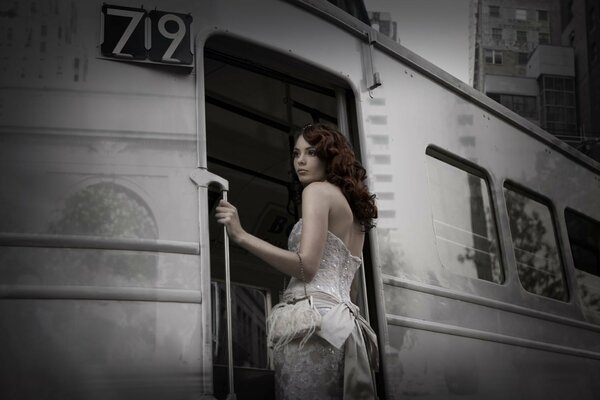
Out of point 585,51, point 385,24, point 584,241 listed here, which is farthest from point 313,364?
point 585,51

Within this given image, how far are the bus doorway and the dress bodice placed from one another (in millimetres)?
718

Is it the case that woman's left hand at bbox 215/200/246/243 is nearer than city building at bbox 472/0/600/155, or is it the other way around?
woman's left hand at bbox 215/200/246/243

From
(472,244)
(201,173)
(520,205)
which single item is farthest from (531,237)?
(201,173)

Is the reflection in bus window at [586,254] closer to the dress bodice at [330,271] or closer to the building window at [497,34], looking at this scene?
the dress bodice at [330,271]

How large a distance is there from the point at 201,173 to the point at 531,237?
2.94m

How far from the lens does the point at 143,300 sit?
301 cm

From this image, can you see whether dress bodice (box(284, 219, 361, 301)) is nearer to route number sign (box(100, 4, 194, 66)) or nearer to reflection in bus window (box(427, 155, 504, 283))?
route number sign (box(100, 4, 194, 66))

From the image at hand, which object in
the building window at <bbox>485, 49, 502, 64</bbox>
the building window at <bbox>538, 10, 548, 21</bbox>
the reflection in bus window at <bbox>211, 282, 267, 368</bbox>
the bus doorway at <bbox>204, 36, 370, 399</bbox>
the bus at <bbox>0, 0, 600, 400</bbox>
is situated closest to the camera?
the bus at <bbox>0, 0, 600, 400</bbox>

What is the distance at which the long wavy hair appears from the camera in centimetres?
337

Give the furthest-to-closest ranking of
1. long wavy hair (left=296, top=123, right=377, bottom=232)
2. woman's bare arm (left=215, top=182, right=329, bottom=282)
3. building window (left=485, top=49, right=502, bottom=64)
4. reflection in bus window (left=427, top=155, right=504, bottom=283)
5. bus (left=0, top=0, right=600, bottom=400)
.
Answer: building window (left=485, top=49, right=502, bottom=64)
reflection in bus window (left=427, top=155, right=504, bottom=283)
long wavy hair (left=296, top=123, right=377, bottom=232)
woman's bare arm (left=215, top=182, right=329, bottom=282)
bus (left=0, top=0, right=600, bottom=400)

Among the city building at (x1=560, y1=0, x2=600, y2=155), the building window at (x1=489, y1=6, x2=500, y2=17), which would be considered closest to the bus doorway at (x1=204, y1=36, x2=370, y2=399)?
the city building at (x1=560, y1=0, x2=600, y2=155)

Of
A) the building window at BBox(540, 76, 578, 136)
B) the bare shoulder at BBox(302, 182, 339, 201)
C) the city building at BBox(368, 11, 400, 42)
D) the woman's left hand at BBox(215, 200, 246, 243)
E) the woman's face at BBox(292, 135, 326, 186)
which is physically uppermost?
the building window at BBox(540, 76, 578, 136)

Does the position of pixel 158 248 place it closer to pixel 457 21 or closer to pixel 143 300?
pixel 143 300

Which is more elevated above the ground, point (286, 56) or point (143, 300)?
point (286, 56)
